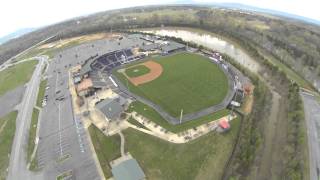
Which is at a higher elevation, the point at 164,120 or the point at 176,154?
the point at 164,120

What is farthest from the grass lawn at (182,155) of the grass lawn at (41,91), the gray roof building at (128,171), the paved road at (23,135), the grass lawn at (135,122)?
the grass lawn at (41,91)

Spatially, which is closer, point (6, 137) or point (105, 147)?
point (105, 147)

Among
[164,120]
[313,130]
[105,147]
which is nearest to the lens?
[105,147]

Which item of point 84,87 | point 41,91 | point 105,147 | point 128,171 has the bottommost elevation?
point 128,171

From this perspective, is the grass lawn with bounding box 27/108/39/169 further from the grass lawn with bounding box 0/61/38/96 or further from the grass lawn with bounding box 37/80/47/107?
the grass lawn with bounding box 0/61/38/96

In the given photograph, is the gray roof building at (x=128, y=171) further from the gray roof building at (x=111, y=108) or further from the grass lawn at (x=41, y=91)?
the grass lawn at (x=41, y=91)

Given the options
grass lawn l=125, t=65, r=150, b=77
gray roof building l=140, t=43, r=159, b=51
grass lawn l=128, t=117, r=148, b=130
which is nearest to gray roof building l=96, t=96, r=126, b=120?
grass lawn l=128, t=117, r=148, b=130

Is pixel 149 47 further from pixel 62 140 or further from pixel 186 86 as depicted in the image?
pixel 62 140

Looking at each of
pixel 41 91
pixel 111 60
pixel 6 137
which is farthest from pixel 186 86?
pixel 6 137

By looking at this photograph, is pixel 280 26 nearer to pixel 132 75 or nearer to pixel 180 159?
pixel 132 75
